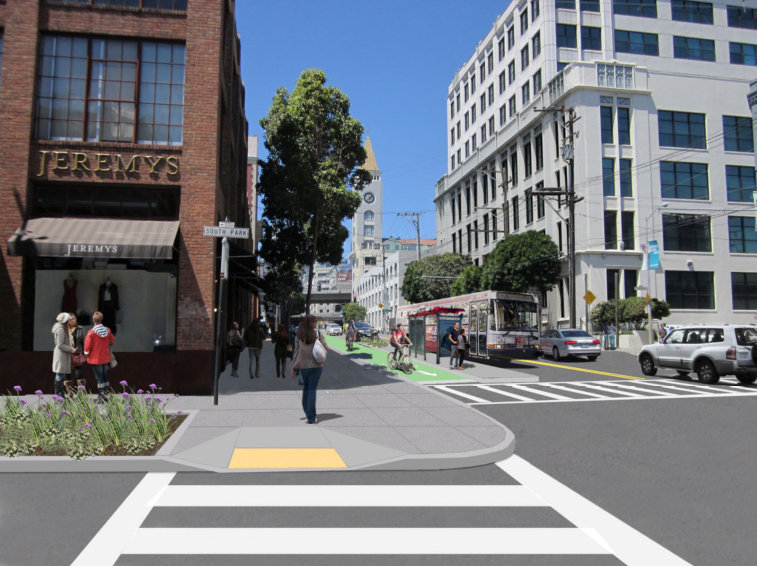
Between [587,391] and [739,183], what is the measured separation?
38541 millimetres

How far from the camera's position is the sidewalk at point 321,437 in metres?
7.33

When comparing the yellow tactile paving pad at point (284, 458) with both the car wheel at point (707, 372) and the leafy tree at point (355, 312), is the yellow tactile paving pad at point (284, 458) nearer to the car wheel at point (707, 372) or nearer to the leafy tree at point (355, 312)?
the car wheel at point (707, 372)

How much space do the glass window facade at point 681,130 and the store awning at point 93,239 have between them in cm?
4268

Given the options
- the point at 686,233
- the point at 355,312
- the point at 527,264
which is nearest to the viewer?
the point at 527,264

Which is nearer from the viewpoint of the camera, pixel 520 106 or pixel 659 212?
pixel 659 212

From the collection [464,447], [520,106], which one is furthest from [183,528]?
[520,106]

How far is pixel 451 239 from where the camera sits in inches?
2844

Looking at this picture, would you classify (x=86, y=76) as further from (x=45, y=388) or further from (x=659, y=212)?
(x=659, y=212)

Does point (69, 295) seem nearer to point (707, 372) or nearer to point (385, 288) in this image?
point (707, 372)

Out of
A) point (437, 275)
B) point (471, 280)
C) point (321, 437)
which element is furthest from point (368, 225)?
point (321, 437)

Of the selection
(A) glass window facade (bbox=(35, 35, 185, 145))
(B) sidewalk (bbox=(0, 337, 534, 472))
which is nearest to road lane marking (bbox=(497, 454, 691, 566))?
(B) sidewalk (bbox=(0, 337, 534, 472))

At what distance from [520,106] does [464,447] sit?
51.9 meters

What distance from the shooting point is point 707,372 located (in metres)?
18.2

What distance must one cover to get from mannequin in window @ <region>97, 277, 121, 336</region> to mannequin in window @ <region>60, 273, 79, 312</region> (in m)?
0.55
